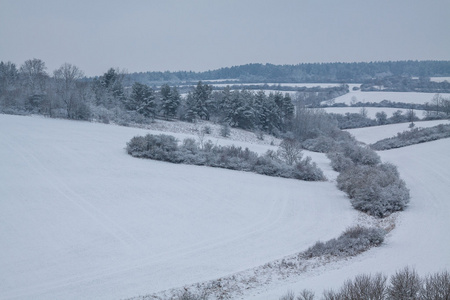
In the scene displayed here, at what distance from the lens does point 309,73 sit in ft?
429

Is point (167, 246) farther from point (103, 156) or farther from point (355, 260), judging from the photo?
point (103, 156)

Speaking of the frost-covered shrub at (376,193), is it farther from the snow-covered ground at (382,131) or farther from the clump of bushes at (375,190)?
the snow-covered ground at (382,131)

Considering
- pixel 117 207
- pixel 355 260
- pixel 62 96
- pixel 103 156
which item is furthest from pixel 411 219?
pixel 62 96

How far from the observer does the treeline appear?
8631cm

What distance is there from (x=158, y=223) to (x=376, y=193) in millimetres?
10907

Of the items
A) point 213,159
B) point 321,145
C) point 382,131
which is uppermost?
point 213,159

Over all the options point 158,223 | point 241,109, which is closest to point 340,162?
point 158,223

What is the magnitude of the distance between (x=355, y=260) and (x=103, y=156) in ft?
54.1

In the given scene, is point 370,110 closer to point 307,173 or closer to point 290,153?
point 290,153

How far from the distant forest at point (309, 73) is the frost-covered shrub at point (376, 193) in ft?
309

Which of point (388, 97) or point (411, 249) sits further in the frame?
point (388, 97)

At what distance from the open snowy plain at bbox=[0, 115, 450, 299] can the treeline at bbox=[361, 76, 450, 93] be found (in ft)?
235

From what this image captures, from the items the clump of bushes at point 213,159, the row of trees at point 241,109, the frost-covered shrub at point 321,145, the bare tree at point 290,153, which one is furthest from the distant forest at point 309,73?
the clump of bushes at point 213,159

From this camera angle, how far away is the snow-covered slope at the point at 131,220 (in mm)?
10180
